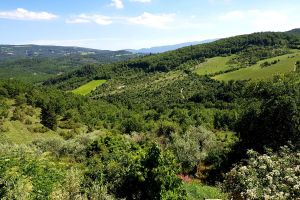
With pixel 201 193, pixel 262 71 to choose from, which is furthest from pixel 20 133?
pixel 262 71

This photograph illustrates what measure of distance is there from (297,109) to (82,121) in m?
59.4

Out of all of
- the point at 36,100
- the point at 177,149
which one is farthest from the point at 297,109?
the point at 36,100

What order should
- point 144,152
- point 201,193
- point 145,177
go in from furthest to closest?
1. point 144,152
2. point 201,193
3. point 145,177

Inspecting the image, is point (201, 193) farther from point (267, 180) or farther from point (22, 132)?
point (22, 132)

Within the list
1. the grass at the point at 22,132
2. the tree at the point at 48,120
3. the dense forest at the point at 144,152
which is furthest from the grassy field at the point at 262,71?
the grass at the point at 22,132

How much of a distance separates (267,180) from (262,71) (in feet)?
473

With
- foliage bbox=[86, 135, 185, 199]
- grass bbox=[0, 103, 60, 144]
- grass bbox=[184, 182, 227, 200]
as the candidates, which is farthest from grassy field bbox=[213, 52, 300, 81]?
foliage bbox=[86, 135, 185, 199]

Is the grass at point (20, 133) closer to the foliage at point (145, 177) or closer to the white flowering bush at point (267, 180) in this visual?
the foliage at point (145, 177)

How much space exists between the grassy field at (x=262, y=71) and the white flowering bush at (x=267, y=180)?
126 metres

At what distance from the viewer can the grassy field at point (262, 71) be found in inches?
5896

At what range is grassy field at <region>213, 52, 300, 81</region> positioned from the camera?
149750 millimetres

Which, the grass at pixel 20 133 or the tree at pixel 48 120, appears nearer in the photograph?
the grass at pixel 20 133

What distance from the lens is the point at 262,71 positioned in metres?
159

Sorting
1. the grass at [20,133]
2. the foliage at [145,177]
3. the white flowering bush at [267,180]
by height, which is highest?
the white flowering bush at [267,180]
